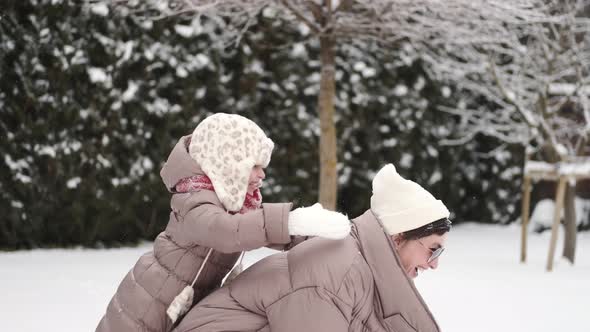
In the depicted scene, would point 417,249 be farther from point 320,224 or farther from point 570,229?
point 570,229

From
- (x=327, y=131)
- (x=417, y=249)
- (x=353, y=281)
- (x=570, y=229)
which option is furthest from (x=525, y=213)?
(x=353, y=281)

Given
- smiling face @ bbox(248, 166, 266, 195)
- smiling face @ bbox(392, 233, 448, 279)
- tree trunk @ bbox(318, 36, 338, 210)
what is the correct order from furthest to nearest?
1. tree trunk @ bbox(318, 36, 338, 210)
2. smiling face @ bbox(248, 166, 266, 195)
3. smiling face @ bbox(392, 233, 448, 279)

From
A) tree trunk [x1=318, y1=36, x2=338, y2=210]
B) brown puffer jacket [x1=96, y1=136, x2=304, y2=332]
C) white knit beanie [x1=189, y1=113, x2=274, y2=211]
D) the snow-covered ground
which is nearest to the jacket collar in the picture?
brown puffer jacket [x1=96, y1=136, x2=304, y2=332]

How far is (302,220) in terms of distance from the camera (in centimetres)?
202

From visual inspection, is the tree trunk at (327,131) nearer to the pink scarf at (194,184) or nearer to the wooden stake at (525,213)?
the wooden stake at (525,213)


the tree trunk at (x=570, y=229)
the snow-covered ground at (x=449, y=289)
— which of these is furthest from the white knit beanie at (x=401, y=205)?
the tree trunk at (x=570, y=229)

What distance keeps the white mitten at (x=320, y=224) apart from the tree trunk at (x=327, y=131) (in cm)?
370

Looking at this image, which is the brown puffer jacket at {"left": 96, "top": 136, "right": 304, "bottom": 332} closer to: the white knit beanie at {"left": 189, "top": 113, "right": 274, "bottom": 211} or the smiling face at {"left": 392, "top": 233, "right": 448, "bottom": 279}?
the white knit beanie at {"left": 189, "top": 113, "right": 274, "bottom": 211}

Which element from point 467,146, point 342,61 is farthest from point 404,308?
point 467,146

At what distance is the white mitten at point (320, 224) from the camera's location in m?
1.97

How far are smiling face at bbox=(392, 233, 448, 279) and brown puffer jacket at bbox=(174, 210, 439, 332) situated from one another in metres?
0.12

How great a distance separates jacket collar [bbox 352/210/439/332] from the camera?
203 cm

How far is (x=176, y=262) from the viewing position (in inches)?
89.7

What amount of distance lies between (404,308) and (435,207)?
314 millimetres
